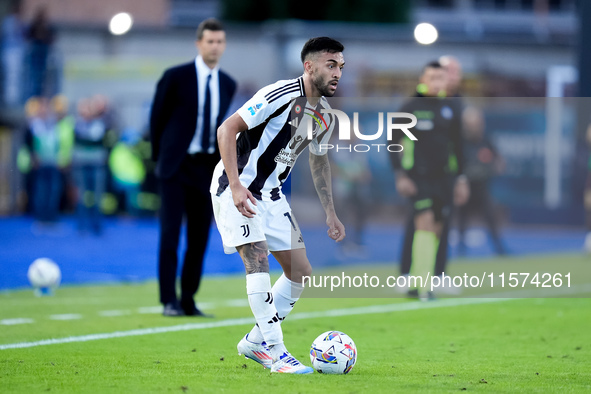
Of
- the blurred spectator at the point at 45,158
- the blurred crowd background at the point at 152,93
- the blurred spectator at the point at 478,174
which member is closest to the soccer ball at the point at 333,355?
the blurred spectator at the point at 478,174

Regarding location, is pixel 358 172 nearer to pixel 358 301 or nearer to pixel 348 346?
pixel 358 301

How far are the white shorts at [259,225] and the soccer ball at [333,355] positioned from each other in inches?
25.9

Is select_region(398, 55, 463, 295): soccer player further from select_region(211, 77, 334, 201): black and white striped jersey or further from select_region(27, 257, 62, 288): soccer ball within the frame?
select_region(211, 77, 334, 201): black and white striped jersey

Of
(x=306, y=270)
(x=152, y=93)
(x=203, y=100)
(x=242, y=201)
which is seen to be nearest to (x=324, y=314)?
(x=203, y=100)

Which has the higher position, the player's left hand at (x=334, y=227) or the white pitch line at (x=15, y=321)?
the player's left hand at (x=334, y=227)

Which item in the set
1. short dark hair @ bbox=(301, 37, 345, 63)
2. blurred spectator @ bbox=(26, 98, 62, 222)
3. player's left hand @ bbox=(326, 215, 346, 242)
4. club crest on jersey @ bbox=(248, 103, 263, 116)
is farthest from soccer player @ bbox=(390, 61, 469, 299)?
blurred spectator @ bbox=(26, 98, 62, 222)

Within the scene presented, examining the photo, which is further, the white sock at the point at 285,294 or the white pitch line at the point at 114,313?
the white pitch line at the point at 114,313

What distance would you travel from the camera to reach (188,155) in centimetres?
873

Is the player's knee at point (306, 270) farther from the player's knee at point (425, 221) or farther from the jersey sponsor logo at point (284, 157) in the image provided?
the player's knee at point (425, 221)

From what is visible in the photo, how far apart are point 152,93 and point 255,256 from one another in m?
17.2

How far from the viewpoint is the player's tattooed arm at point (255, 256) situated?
6.10 m

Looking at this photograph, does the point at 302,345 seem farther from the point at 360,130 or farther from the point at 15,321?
the point at 15,321

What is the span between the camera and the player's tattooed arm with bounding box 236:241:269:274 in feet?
20.0

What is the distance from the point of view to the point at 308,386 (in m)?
5.53
